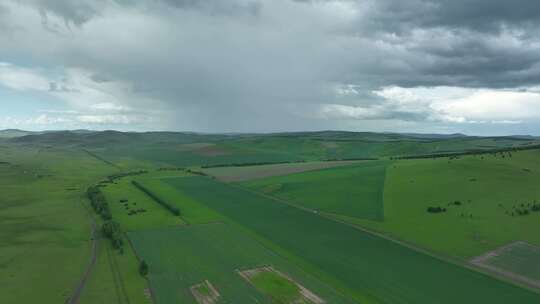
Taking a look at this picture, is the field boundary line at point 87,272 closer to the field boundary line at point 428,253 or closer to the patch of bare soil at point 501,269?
the field boundary line at point 428,253

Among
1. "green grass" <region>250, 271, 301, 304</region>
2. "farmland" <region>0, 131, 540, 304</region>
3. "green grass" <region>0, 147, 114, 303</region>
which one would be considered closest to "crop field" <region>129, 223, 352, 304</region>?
"farmland" <region>0, 131, 540, 304</region>

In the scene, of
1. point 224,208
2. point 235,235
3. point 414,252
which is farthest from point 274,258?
point 224,208

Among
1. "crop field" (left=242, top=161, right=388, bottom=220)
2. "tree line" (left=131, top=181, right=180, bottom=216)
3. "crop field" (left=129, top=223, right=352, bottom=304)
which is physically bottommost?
"crop field" (left=129, top=223, right=352, bottom=304)

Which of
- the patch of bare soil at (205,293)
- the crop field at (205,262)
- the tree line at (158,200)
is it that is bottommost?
the patch of bare soil at (205,293)

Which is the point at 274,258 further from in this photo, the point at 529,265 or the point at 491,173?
the point at 491,173

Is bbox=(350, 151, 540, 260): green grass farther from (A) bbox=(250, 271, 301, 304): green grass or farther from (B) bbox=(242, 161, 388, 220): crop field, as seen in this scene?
(A) bbox=(250, 271, 301, 304): green grass

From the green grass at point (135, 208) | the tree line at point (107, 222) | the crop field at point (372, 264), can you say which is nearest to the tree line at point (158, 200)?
the green grass at point (135, 208)

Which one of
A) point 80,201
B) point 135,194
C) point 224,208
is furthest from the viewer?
point 135,194
